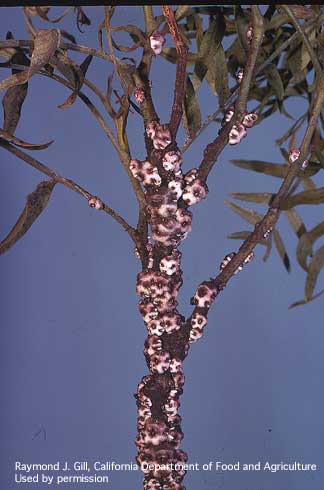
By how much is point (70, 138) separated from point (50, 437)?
1.28 ft

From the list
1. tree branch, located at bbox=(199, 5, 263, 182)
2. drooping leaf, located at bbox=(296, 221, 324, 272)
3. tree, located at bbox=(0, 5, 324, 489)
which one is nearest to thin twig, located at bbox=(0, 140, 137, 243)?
tree, located at bbox=(0, 5, 324, 489)

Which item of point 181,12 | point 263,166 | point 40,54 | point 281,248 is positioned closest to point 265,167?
point 263,166

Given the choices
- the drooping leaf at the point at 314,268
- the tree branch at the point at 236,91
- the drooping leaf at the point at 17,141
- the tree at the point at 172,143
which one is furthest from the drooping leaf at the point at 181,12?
the drooping leaf at the point at 314,268

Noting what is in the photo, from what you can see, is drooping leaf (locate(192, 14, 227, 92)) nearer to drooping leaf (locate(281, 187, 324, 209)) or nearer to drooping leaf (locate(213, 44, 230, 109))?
drooping leaf (locate(213, 44, 230, 109))

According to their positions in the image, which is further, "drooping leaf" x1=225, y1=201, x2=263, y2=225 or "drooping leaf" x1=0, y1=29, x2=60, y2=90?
"drooping leaf" x1=225, y1=201, x2=263, y2=225

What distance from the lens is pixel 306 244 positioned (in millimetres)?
795

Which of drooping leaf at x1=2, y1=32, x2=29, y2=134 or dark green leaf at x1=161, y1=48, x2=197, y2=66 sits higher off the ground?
dark green leaf at x1=161, y1=48, x2=197, y2=66

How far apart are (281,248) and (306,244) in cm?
3

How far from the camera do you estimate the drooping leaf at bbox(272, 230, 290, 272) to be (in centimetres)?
80

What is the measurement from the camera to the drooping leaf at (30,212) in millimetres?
726

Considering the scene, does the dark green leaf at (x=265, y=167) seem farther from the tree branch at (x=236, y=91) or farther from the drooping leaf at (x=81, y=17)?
the drooping leaf at (x=81, y=17)

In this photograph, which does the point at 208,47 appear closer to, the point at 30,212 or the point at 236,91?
the point at 236,91

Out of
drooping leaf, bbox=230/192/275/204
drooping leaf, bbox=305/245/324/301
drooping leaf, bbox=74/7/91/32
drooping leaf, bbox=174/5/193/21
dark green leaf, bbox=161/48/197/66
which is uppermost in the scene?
drooping leaf, bbox=74/7/91/32

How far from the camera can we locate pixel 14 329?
803 millimetres
